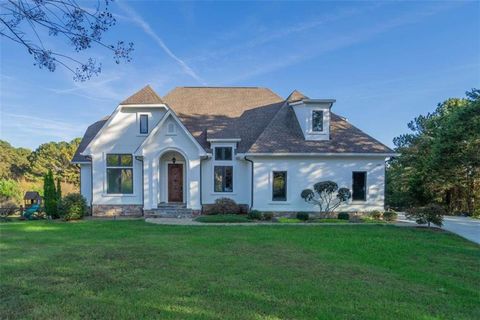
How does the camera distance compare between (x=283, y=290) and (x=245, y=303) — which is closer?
(x=245, y=303)

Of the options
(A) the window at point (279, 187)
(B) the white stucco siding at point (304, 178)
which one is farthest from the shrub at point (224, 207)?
(A) the window at point (279, 187)

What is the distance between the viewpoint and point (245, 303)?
4.70 meters

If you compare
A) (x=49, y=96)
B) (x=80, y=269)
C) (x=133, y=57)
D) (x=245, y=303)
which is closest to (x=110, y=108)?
(x=49, y=96)

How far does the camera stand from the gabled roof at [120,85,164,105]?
17375mm

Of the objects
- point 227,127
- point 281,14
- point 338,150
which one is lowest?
point 338,150

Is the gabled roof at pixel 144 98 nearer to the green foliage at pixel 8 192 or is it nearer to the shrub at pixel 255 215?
the shrub at pixel 255 215

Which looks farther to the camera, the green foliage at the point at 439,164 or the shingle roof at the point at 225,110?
the shingle roof at the point at 225,110

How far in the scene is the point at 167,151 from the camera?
16953mm

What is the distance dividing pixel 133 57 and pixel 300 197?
43.7 feet

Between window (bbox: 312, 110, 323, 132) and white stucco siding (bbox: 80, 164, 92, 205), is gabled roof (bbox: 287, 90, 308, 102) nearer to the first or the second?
window (bbox: 312, 110, 323, 132)

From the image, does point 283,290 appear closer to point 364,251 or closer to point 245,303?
point 245,303

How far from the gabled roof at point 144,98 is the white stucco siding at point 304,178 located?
6.67 m

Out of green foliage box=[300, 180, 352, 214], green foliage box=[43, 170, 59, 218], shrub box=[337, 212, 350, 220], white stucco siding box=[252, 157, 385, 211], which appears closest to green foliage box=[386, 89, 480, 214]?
white stucco siding box=[252, 157, 385, 211]

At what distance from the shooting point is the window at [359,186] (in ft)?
54.4
